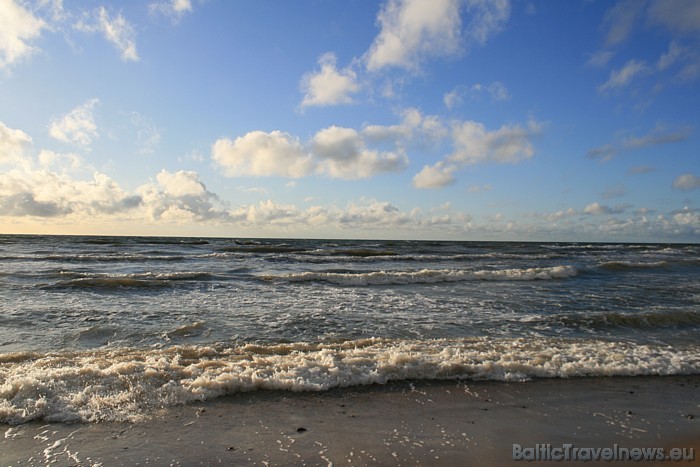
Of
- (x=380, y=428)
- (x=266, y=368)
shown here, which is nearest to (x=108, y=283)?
(x=266, y=368)

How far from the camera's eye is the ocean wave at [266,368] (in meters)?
4.61

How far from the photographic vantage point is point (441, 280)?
18.2m

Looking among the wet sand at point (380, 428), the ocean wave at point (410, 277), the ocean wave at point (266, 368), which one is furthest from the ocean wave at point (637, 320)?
the ocean wave at point (410, 277)

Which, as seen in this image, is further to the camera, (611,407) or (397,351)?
(397,351)

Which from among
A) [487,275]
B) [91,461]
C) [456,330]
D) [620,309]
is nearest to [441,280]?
[487,275]

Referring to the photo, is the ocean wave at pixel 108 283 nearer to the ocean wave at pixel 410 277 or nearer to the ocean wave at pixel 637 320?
the ocean wave at pixel 410 277

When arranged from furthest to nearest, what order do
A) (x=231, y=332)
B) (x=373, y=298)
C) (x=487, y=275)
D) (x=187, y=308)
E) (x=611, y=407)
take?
(x=487, y=275) → (x=373, y=298) → (x=187, y=308) → (x=231, y=332) → (x=611, y=407)

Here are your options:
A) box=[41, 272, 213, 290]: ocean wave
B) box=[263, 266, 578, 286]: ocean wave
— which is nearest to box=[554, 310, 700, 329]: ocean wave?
box=[263, 266, 578, 286]: ocean wave

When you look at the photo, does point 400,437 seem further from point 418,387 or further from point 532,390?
point 532,390

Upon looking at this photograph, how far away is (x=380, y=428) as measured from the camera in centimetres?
418

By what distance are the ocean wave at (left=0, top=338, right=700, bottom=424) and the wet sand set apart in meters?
0.24

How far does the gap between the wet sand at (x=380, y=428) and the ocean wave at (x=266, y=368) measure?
243 millimetres

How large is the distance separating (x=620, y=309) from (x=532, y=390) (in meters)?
7.98

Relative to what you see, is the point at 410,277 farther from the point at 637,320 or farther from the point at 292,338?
the point at 292,338
